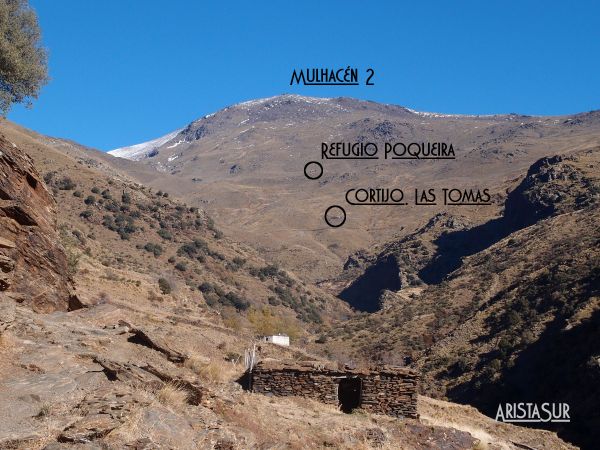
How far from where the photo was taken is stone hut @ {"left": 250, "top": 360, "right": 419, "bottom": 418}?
14.0 metres

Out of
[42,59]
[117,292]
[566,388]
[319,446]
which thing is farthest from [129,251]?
[319,446]

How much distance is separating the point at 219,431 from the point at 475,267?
56.0 metres

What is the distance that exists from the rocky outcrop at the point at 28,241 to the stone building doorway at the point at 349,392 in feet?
24.6

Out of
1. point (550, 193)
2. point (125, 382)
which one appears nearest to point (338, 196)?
point (550, 193)

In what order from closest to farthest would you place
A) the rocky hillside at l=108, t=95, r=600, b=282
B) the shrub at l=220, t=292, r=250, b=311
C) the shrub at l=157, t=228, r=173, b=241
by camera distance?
the shrub at l=220, t=292, r=250, b=311 → the shrub at l=157, t=228, r=173, b=241 → the rocky hillside at l=108, t=95, r=600, b=282

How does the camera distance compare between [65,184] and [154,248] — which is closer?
[154,248]

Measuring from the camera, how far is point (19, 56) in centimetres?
2353

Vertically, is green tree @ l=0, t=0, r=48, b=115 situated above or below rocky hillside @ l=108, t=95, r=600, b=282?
below

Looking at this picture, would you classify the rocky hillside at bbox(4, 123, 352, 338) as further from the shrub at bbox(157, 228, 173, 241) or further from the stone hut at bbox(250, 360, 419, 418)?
the stone hut at bbox(250, 360, 419, 418)

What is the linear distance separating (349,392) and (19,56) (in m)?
17.5

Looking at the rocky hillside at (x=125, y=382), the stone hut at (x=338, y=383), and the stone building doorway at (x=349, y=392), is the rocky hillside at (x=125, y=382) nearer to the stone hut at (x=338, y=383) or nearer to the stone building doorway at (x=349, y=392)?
the stone hut at (x=338, y=383)

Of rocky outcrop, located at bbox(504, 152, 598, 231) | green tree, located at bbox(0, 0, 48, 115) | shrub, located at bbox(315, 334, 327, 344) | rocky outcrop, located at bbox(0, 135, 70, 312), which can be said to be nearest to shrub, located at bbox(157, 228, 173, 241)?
shrub, located at bbox(315, 334, 327, 344)

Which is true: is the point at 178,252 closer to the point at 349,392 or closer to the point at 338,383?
the point at 349,392

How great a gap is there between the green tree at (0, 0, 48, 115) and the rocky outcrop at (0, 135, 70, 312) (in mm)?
7293
